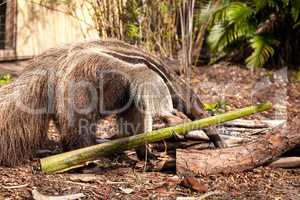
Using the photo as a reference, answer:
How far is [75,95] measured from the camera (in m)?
4.87

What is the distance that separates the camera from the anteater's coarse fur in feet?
16.0

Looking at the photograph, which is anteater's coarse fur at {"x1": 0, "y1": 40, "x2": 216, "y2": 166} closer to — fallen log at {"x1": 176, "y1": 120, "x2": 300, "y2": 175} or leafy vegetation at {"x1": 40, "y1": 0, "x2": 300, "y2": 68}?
fallen log at {"x1": 176, "y1": 120, "x2": 300, "y2": 175}

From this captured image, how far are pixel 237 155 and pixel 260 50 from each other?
19.2ft

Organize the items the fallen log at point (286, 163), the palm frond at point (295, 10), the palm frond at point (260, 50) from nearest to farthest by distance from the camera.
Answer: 1. the fallen log at point (286, 163)
2. the palm frond at point (295, 10)
3. the palm frond at point (260, 50)

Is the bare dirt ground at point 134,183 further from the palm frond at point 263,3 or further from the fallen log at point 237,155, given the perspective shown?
the palm frond at point 263,3

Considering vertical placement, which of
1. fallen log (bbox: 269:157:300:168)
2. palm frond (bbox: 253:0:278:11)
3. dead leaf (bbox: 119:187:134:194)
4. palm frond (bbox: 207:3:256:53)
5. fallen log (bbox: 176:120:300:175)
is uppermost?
palm frond (bbox: 253:0:278:11)

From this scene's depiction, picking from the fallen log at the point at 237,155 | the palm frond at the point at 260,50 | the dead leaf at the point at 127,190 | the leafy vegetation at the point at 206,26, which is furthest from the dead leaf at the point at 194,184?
the palm frond at the point at 260,50

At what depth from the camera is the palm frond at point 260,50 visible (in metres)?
10.4

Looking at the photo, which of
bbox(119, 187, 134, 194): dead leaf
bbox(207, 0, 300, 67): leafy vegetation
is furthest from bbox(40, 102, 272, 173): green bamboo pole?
bbox(207, 0, 300, 67): leafy vegetation

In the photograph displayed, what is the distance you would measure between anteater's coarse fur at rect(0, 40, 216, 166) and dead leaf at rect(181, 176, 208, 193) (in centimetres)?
90

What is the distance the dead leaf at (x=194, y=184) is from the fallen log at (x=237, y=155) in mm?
225

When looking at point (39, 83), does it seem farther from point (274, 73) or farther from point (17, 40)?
point (274, 73)

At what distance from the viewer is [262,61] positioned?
10.4 meters

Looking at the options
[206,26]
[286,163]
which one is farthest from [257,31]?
[286,163]
